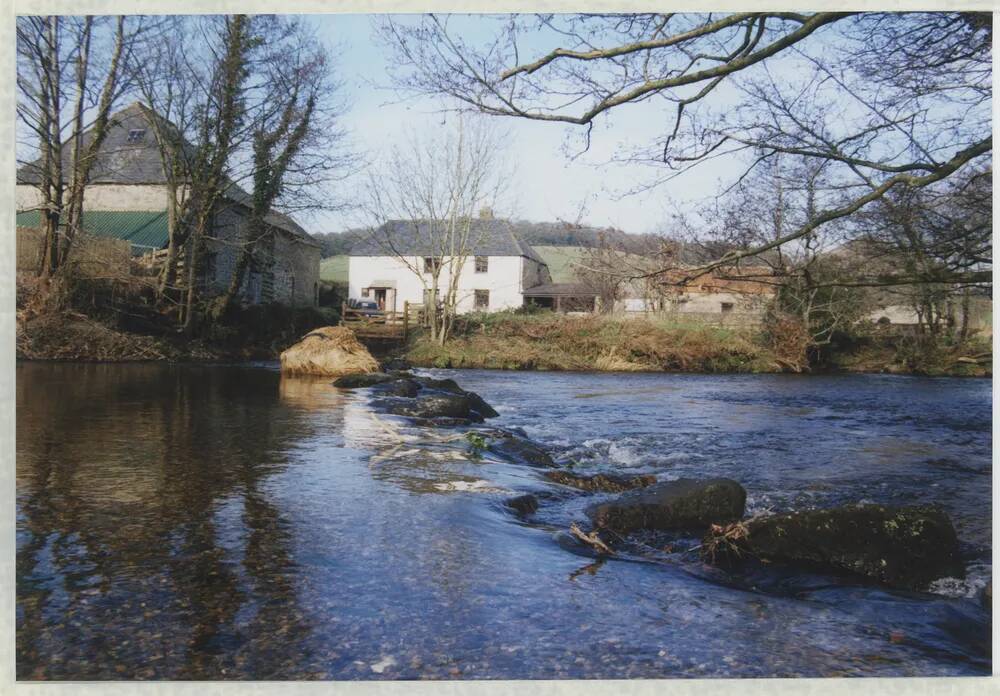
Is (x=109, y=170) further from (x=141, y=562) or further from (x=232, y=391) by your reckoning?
(x=141, y=562)

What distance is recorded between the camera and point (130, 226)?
33.4ft

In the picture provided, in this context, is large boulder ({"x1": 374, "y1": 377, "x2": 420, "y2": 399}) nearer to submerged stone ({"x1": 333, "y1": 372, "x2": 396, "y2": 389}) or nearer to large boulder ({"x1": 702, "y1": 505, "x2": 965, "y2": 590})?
submerged stone ({"x1": 333, "y1": 372, "x2": 396, "y2": 389})

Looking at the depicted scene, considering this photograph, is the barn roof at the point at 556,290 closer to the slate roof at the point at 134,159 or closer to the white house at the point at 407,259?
the white house at the point at 407,259

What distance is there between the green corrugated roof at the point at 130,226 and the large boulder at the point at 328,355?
235 cm

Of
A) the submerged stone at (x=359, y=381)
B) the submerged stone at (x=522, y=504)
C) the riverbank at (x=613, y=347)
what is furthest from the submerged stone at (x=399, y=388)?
the riverbank at (x=613, y=347)

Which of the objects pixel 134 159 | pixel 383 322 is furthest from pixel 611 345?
Result: pixel 134 159

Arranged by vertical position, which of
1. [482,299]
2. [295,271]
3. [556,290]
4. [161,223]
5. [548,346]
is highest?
[556,290]

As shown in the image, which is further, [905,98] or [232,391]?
[232,391]

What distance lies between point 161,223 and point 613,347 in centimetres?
1045

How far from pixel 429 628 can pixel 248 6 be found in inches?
97.9

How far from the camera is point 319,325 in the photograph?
11.8 m

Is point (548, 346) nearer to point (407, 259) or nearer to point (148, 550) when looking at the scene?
point (407, 259)

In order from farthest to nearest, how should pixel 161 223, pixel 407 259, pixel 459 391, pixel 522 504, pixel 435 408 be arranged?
pixel 407 259 < pixel 161 223 < pixel 459 391 < pixel 435 408 < pixel 522 504

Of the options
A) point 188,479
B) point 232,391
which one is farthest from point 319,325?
point 188,479
